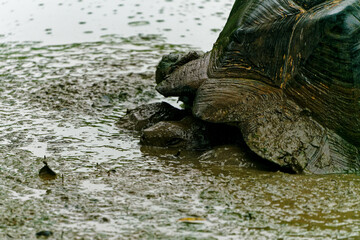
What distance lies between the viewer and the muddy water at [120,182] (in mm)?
2785

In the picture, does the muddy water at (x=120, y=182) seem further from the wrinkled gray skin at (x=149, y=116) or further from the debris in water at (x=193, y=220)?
the wrinkled gray skin at (x=149, y=116)

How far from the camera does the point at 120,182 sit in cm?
343

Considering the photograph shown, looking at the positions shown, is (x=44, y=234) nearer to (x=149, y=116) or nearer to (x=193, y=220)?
(x=193, y=220)

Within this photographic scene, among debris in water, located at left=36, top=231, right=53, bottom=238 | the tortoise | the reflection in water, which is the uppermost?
the tortoise

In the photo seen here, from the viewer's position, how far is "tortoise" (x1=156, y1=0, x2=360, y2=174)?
146 inches

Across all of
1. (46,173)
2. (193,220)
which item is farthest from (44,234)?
(46,173)

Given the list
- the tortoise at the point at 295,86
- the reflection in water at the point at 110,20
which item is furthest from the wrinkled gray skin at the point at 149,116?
the reflection in water at the point at 110,20

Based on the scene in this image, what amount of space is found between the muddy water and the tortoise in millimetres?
204

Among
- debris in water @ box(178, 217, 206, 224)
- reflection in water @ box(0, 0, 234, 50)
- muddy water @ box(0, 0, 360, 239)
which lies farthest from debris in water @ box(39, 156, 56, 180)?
reflection in water @ box(0, 0, 234, 50)

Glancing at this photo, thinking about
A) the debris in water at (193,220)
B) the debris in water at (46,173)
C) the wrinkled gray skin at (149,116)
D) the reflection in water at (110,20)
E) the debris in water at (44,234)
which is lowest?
the reflection in water at (110,20)

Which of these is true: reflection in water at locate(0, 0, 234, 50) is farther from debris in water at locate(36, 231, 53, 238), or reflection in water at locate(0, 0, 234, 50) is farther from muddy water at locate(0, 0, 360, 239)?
debris in water at locate(36, 231, 53, 238)

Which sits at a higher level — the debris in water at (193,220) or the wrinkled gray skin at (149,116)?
the debris in water at (193,220)

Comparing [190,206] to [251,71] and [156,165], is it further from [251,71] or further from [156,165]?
[251,71]

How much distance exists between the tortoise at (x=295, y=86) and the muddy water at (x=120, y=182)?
0.20m
